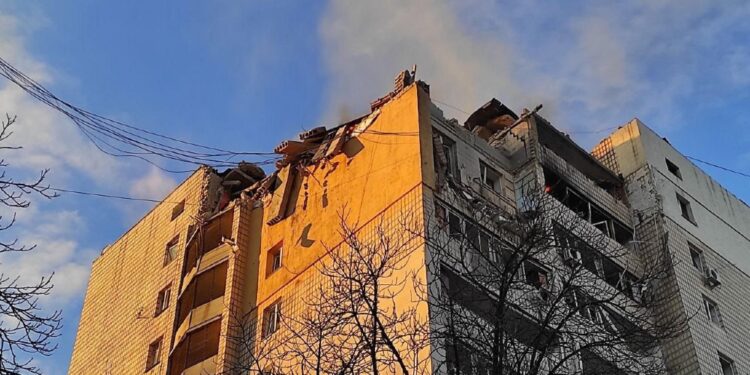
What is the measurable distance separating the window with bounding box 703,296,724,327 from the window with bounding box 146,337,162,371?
1699 centimetres

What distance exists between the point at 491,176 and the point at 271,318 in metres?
7.53

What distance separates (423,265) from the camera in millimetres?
21031

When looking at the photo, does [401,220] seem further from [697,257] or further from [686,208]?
[686,208]

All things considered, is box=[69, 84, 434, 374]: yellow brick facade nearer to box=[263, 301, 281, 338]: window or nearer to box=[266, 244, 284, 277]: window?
box=[266, 244, 284, 277]: window

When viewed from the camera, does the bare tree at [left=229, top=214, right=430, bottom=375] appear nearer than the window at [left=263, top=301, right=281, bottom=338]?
Yes

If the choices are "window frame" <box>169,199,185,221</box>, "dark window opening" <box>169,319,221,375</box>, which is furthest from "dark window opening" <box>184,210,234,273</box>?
A: "dark window opening" <box>169,319,221,375</box>

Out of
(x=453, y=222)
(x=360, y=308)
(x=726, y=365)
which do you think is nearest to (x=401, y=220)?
(x=453, y=222)

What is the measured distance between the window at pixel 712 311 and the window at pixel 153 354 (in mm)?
16988

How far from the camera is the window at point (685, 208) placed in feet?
101

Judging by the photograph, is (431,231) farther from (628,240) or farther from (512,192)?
(628,240)

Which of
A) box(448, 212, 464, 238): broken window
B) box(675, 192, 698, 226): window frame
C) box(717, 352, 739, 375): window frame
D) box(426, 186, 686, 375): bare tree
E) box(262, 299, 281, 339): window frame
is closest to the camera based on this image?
box(426, 186, 686, 375): bare tree

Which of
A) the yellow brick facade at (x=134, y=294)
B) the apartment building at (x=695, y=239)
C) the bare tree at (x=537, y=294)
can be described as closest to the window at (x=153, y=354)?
the yellow brick facade at (x=134, y=294)

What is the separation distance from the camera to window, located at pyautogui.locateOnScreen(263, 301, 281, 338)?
2556 centimetres

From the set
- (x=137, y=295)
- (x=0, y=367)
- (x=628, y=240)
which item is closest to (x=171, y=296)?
(x=137, y=295)
